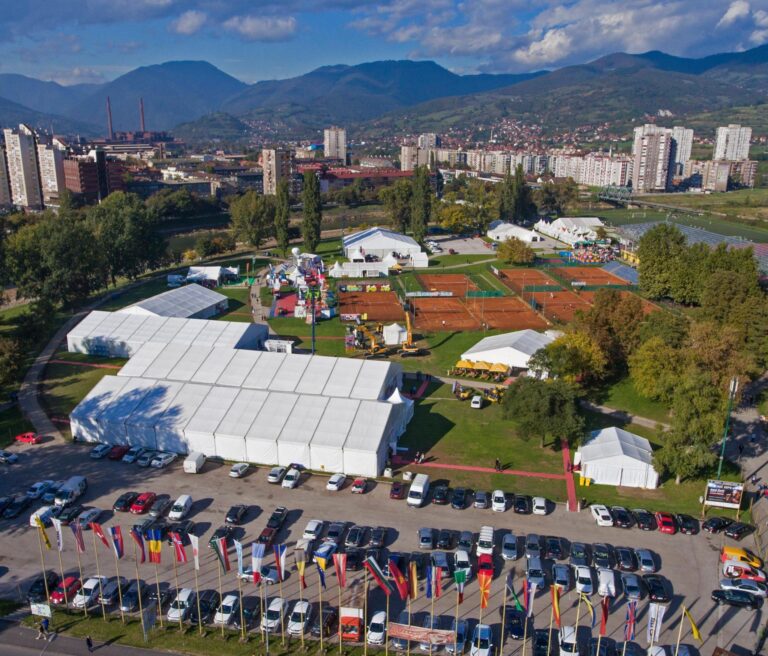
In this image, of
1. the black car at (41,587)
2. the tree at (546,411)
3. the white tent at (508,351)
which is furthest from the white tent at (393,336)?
the black car at (41,587)

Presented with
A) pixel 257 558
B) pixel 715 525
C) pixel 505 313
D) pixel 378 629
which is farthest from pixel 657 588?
pixel 505 313

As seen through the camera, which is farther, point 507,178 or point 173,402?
point 507,178

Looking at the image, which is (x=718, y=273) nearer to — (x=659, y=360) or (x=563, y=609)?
(x=659, y=360)

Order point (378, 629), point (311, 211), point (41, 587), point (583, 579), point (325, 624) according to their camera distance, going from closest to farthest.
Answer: point (378, 629)
point (325, 624)
point (41, 587)
point (583, 579)
point (311, 211)

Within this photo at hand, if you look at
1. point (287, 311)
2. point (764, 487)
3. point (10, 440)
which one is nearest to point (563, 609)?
point (764, 487)

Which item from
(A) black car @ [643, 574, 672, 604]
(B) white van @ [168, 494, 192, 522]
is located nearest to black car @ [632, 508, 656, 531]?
(A) black car @ [643, 574, 672, 604]

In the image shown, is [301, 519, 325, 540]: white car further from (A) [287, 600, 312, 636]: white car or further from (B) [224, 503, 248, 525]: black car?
(A) [287, 600, 312, 636]: white car

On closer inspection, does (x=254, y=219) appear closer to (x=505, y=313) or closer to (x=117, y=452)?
(x=505, y=313)

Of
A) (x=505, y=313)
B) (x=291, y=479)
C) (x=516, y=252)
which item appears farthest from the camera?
(x=516, y=252)
